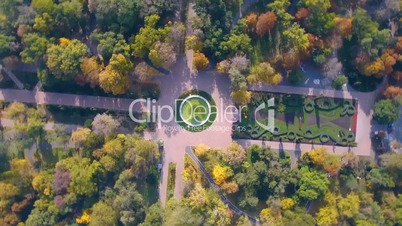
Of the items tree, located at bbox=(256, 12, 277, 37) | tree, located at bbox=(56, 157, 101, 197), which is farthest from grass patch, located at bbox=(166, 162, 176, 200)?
tree, located at bbox=(256, 12, 277, 37)

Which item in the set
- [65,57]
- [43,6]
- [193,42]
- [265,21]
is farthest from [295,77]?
[43,6]

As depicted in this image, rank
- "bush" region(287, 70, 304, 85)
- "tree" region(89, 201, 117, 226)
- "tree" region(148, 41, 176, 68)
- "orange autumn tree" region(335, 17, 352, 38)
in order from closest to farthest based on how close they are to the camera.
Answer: "tree" region(148, 41, 176, 68) < "tree" region(89, 201, 117, 226) < "orange autumn tree" region(335, 17, 352, 38) < "bush" region(287, 70, 304, 85)

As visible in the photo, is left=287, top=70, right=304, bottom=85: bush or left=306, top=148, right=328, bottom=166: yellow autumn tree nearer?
left=306, top=148, right=328, bottom=166: yellow autumn tree

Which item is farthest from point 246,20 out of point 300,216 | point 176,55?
point 300,216

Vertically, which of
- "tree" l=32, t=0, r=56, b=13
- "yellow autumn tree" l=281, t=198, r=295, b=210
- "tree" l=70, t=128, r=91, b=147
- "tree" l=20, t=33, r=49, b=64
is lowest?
"yellow autumn tree" l=281, t=198, r=295, b=210

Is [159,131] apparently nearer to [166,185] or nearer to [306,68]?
[166,185]

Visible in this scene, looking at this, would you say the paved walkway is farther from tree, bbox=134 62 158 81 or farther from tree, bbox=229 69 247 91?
tree, bbox=229 69 247 91

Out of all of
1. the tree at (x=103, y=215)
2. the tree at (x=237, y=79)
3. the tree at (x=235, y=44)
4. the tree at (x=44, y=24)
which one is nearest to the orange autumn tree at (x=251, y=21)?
the tree at (x=235, y=44)
